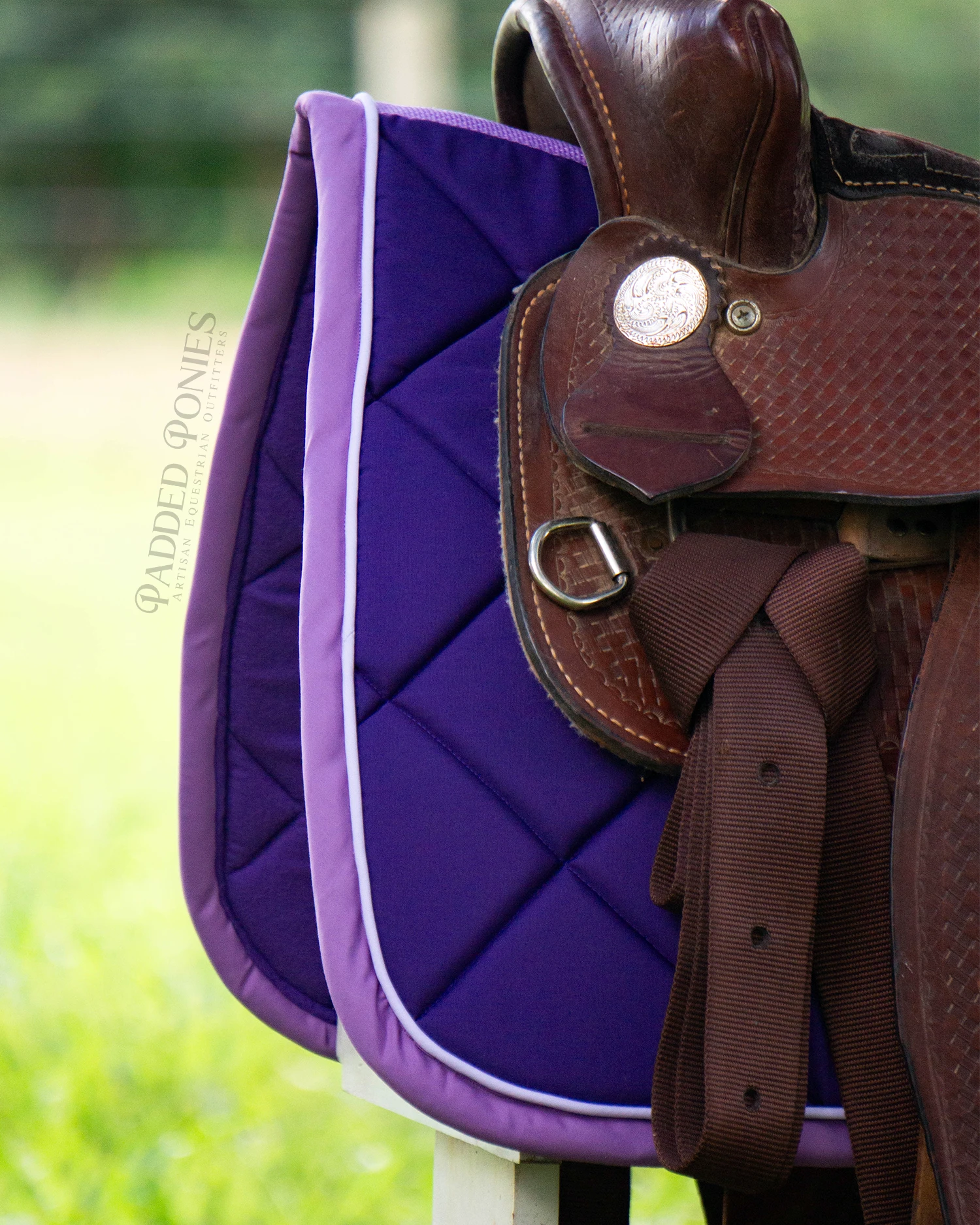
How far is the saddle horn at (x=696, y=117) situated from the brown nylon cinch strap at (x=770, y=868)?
0.61 feet

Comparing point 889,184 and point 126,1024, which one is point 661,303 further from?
point 126,1024

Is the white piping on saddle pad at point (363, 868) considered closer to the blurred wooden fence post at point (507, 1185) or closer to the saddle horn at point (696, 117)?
the blurred wooden fence post at point (507, 1185)

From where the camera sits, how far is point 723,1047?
0.49 meters

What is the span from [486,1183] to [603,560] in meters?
0.33

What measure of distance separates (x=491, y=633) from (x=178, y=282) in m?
7.42

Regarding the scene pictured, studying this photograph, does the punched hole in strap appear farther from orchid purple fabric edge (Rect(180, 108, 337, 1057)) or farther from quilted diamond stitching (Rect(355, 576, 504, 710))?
orchid purple fabric edge (Rect(180, 108, 337, 1057))

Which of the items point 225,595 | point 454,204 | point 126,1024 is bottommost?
point 126,1024

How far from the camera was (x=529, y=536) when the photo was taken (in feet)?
1.90

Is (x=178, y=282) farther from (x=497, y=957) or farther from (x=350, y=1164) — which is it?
(x=497, y=957)

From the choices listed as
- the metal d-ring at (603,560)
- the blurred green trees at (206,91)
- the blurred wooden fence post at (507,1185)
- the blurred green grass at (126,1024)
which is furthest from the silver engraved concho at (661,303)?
the blurred green trees at (206,91)

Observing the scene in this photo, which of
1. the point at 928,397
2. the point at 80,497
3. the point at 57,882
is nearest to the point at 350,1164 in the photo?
the point at 57,882

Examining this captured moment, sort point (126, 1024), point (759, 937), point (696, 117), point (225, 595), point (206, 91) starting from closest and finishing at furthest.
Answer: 1. point (759, 937)
2. point (696, 117)
3. point (225, 595)
4. point (126, 1024)
5. point (206, 91)

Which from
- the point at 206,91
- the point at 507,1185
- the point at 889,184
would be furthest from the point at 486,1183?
the point at 206,91

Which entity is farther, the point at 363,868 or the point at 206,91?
the point at 206,91
